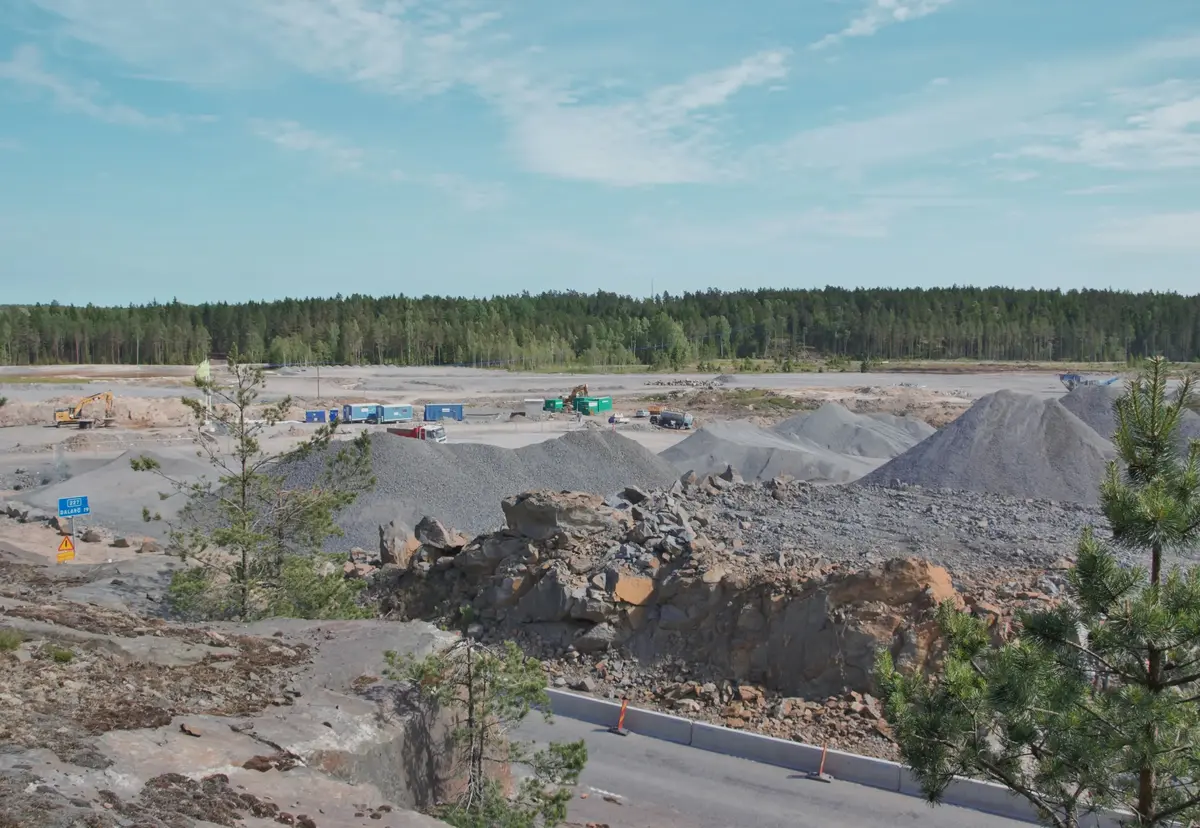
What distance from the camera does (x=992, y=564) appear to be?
20.6 meters

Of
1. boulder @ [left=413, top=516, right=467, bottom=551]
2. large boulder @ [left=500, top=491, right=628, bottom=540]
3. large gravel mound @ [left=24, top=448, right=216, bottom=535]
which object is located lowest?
large gravel mound @ [left=24, top=448, right=216, bottom=535]

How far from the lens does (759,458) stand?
41.3m

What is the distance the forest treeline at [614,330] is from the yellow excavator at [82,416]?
2728 inches

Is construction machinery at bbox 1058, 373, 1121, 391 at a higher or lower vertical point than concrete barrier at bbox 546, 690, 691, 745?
higher

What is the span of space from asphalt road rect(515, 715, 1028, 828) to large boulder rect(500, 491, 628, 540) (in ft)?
21.1

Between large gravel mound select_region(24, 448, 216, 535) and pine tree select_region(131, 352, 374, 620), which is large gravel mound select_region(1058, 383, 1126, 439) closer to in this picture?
pine tree select_region(131, 352, 374, 620)

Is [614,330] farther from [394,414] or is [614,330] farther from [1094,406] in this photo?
[1094,406]

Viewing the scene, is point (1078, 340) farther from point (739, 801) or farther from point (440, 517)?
point (739, 801)

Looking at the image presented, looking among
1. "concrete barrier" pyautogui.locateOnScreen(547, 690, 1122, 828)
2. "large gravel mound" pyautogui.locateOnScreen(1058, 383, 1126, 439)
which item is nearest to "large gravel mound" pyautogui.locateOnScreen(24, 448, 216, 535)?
"concrete barrier" pyautogui.locateOnScreen(547, 690, 1122, 828)

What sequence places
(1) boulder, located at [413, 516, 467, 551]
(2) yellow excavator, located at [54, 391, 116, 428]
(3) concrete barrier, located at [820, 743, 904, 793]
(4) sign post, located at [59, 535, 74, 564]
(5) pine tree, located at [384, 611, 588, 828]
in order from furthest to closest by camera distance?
(2) yellow excavator, located at [54, 391, 116, 428], (4) sign post, located at [59, 535, 74, 564], (1) boulder, located at [413, 516, 467, 551], (3) concrete barrier, located at [820, 743, 904, 793], (5) pine tree, located at [384, 611, 588, 828]

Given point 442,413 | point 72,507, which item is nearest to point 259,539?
point 72,507

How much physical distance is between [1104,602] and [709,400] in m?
73.6

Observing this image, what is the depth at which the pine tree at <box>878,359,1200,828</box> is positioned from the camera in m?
7.09

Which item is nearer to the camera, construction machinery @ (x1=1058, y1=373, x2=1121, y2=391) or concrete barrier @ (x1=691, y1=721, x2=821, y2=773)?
concrete barrier @ (x1=691, y1=721, x2=821, y2=773)
